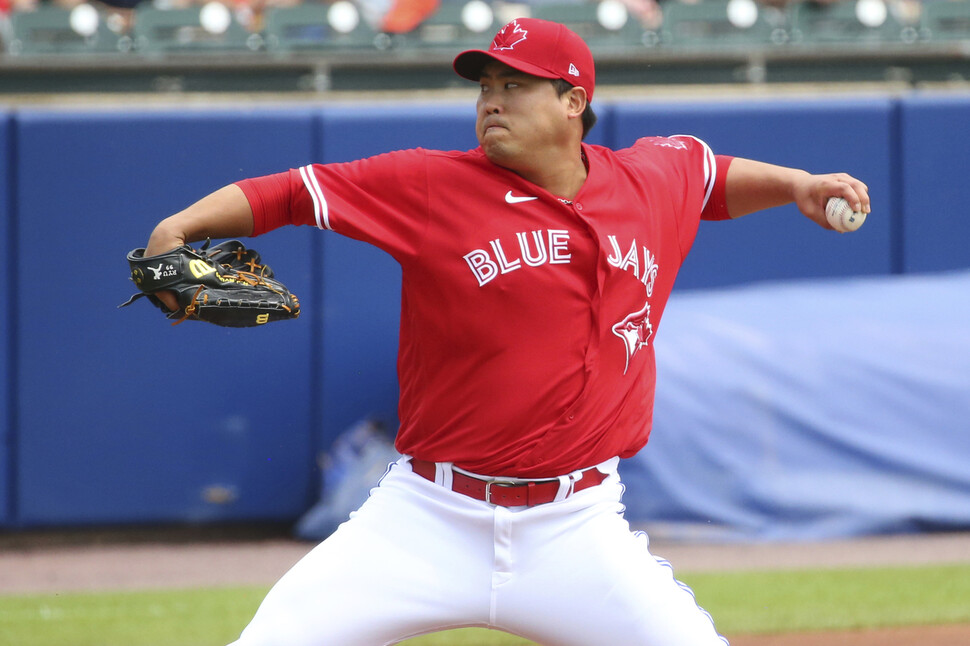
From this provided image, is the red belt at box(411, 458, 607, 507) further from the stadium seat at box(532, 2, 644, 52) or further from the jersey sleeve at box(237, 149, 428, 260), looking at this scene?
the stadium seat at box(532, 2, 644, 52)

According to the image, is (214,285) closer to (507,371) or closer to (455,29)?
(507,371)

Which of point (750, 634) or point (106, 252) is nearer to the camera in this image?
point (750, 634)

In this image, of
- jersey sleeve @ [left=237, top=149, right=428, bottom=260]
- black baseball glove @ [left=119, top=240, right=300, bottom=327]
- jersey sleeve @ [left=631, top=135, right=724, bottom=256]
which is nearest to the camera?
black baseball glove @ [left=119, top=240, right=300, bottom=327]

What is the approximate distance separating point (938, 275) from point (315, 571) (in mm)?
5875

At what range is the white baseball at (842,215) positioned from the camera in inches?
102

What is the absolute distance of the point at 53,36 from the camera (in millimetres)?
7688

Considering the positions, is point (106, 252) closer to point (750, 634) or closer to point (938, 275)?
point (750, 634)

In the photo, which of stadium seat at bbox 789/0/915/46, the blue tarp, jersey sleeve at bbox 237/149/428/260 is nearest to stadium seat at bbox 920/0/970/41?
stadium seat at bbox 789/0/915/46

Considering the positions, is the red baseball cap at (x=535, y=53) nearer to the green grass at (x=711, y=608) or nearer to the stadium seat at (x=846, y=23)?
the green grass at (x=711, y=608)

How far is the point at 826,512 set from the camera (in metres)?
6.23

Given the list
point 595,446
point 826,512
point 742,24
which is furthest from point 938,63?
point 595,446

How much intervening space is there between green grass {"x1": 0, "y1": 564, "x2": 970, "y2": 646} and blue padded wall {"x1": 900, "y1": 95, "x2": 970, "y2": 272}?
2430 millimetres

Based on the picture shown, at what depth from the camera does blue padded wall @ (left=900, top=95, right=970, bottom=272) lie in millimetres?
7309

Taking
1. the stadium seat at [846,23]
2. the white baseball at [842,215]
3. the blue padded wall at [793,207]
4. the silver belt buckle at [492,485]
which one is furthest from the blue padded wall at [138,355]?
the white baseball at [842,215]
